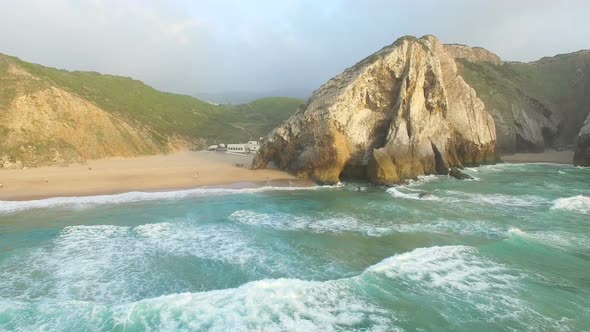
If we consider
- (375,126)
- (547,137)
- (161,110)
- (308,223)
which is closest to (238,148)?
(161,110)

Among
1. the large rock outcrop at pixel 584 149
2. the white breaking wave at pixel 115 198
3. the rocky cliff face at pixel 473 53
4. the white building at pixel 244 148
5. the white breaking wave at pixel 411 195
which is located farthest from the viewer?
the rocky cliff face at pixel 473 53

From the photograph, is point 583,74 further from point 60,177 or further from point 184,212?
point 60,177

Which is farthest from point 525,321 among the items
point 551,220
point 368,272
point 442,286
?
point 551,220

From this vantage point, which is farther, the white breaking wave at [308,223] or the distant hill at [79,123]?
the distant hill at [79,123]

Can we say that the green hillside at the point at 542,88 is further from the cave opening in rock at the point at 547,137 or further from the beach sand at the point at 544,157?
the beach sand at the point at 544,157

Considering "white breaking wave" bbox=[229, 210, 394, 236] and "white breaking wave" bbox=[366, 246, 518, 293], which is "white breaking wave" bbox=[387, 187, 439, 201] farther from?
"white breaking wave" bbox=[366, 246, 518, 293]

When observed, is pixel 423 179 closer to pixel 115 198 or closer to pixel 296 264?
pixel 296 264

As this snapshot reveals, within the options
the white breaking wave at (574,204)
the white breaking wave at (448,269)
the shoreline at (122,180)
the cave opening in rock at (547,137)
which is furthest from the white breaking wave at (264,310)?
the cave opening in rock at (547,137)
